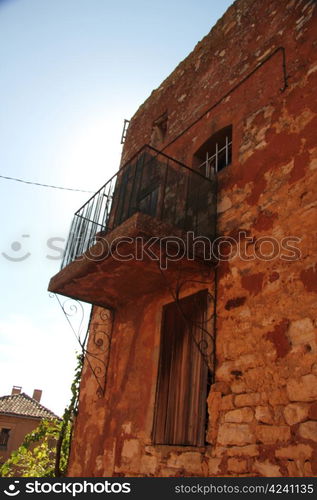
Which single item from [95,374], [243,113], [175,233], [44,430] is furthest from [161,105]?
[44,430]

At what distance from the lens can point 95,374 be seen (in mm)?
5840

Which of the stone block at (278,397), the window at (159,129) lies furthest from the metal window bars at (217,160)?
the stone block at (278,397)

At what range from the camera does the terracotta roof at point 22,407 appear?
80.3 ft

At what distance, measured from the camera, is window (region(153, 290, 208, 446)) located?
389 centimetres

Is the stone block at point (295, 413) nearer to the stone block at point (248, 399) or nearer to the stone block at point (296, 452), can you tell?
the stone block at point (296, 452)

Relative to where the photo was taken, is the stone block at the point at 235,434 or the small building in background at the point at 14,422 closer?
the stone block at the point at 235,434

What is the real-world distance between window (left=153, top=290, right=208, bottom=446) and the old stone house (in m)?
0.02

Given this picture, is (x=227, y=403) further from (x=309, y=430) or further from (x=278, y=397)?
(x=309, y=430)

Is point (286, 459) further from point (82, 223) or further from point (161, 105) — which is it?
point (161, 105)

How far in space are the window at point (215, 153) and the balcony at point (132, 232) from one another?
0.35 m

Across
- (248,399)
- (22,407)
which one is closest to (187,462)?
(248,399)
